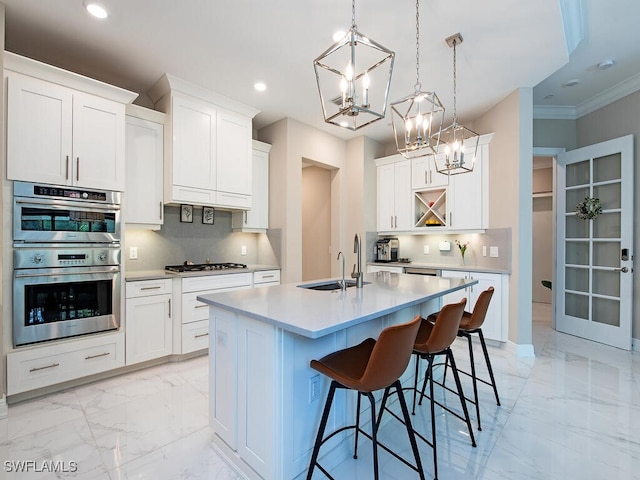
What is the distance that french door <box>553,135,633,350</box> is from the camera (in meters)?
3.68

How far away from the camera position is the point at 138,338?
9.89ft

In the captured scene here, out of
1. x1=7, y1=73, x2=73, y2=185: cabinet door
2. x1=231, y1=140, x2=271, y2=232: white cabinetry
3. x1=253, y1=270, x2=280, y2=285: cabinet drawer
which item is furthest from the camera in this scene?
x1=231, y1=140, x2=271, y2=232: white cabinetry

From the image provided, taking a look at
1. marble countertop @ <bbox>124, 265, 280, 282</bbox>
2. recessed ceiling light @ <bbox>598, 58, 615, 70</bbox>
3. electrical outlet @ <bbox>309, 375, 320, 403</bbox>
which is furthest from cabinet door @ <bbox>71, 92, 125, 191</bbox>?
recessed ceiling light @ <bbox>598, 58, 615, 70</bbox>

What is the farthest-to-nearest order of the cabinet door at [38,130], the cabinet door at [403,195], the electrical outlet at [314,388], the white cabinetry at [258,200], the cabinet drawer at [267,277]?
the cabinet door at [403,195]
the white cabinetry at [258,200]
the cabinet drawer at [267,277]
the cabinet door at [38,130]
the electrical outlet at [314,388]

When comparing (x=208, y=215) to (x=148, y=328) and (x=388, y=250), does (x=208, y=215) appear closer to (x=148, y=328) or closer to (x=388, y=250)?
(x=148, y=328)

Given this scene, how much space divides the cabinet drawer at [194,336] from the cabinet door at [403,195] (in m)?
3.09

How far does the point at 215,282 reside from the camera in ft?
11.6

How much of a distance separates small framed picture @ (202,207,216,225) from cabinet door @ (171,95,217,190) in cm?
49

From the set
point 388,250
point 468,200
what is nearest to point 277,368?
point 468,200

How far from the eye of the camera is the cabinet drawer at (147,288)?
2.98m

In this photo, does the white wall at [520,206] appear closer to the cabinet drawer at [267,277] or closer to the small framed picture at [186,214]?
the cabinet drawer at [267,277]

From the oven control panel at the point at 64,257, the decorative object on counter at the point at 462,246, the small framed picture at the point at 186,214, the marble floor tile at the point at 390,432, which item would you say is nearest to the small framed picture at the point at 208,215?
the small framed picture at the point at 186,214

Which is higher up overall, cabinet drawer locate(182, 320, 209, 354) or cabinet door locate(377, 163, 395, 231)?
cabinet door locate(377, 163, 395, 231)

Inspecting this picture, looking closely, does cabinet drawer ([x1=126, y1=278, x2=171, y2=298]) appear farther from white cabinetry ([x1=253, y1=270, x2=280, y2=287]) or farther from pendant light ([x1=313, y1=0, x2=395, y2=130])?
pendant light ([x1=313, y1=0, x2=395, y2=130])
